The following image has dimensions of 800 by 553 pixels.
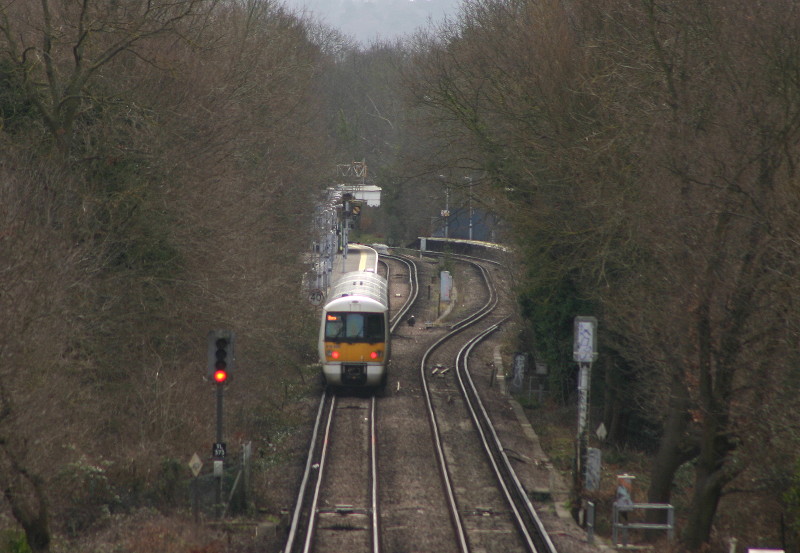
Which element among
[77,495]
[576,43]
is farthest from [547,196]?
[77,495]

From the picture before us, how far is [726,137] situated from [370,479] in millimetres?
7541

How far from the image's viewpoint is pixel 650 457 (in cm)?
1872

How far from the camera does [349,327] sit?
2028 centimetres

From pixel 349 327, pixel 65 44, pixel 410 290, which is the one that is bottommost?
pixel 349 327

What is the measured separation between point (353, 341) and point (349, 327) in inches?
12.8

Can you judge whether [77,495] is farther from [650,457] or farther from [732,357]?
[650,457]

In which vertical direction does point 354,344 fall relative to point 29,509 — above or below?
above

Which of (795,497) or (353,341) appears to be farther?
(353,341)

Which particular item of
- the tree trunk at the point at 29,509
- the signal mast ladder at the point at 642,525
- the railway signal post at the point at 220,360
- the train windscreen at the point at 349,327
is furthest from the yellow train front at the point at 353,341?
the tree trunk at the point at 29,509

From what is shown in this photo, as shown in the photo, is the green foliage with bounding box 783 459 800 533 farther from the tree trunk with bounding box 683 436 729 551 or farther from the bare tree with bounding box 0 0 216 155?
the bare tree with bounding box 0 0 216 155

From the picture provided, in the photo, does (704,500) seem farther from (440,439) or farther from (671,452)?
(440,439)

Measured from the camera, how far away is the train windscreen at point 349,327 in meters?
20.2

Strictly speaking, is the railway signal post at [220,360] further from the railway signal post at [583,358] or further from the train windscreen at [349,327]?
the train windscreen at [349,327]

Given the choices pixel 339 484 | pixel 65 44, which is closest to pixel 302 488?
pixel 339 484
